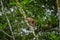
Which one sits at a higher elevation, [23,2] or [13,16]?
[13,16]

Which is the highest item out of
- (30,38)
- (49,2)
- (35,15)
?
(49,2)

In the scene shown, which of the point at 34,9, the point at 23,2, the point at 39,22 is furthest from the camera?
the point at 34,9

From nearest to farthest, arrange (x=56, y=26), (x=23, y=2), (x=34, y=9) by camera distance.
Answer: (x=23, y=2), (x=34, y=9), (x=56, y=26)

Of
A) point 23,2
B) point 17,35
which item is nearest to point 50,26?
point 17,35

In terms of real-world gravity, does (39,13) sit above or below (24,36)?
above

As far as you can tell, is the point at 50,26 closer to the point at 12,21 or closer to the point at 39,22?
→ the point at 39,22

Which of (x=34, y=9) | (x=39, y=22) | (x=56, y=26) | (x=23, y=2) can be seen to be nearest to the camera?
(x=23, y=2)

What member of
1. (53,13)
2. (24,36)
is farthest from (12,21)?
(53,13)

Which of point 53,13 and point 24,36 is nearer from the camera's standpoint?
point 24,36

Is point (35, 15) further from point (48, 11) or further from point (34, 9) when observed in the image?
point (48, 11)
